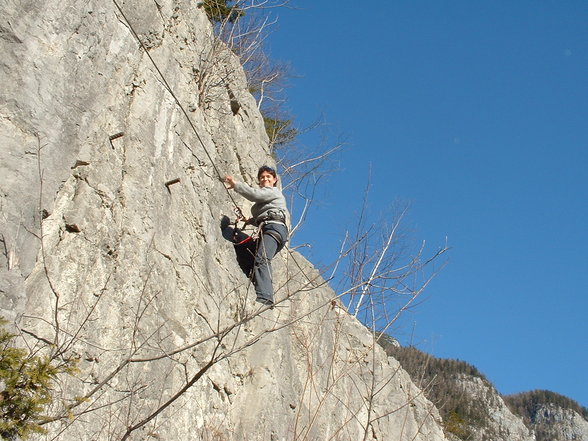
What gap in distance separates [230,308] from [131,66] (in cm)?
294

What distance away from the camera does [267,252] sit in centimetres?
891

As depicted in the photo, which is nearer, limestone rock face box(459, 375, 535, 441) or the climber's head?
the climber's head

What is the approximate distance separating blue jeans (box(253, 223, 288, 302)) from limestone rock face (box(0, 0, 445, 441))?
315mm

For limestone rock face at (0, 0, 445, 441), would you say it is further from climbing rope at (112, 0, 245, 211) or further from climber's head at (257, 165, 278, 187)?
climber's head at (257, 165, 278, 187)

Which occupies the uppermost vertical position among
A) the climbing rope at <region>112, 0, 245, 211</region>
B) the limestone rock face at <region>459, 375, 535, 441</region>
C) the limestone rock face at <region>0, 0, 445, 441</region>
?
the limestone rock face at <region>459, 375, 535, 441</region>

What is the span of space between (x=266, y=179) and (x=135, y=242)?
9.47ft

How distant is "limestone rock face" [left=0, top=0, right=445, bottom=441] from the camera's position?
18.4ft

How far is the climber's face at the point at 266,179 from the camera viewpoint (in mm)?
9664

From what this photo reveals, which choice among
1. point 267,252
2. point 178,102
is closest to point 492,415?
Answer: point 267,252

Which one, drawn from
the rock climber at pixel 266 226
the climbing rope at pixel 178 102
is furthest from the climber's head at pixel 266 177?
the climbing rope at pixel 178 102

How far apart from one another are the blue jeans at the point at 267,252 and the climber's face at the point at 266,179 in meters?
0.80

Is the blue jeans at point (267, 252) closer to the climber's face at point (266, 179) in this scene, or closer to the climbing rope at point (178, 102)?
the climbing rope at point (178, 102)

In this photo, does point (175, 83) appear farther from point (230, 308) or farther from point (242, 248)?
point (230, 308)

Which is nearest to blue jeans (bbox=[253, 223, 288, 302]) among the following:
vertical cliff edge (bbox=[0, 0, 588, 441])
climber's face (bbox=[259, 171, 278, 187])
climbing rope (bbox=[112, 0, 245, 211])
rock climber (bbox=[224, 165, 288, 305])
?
rock climber (bbox=[224, 165, 288, 305])
